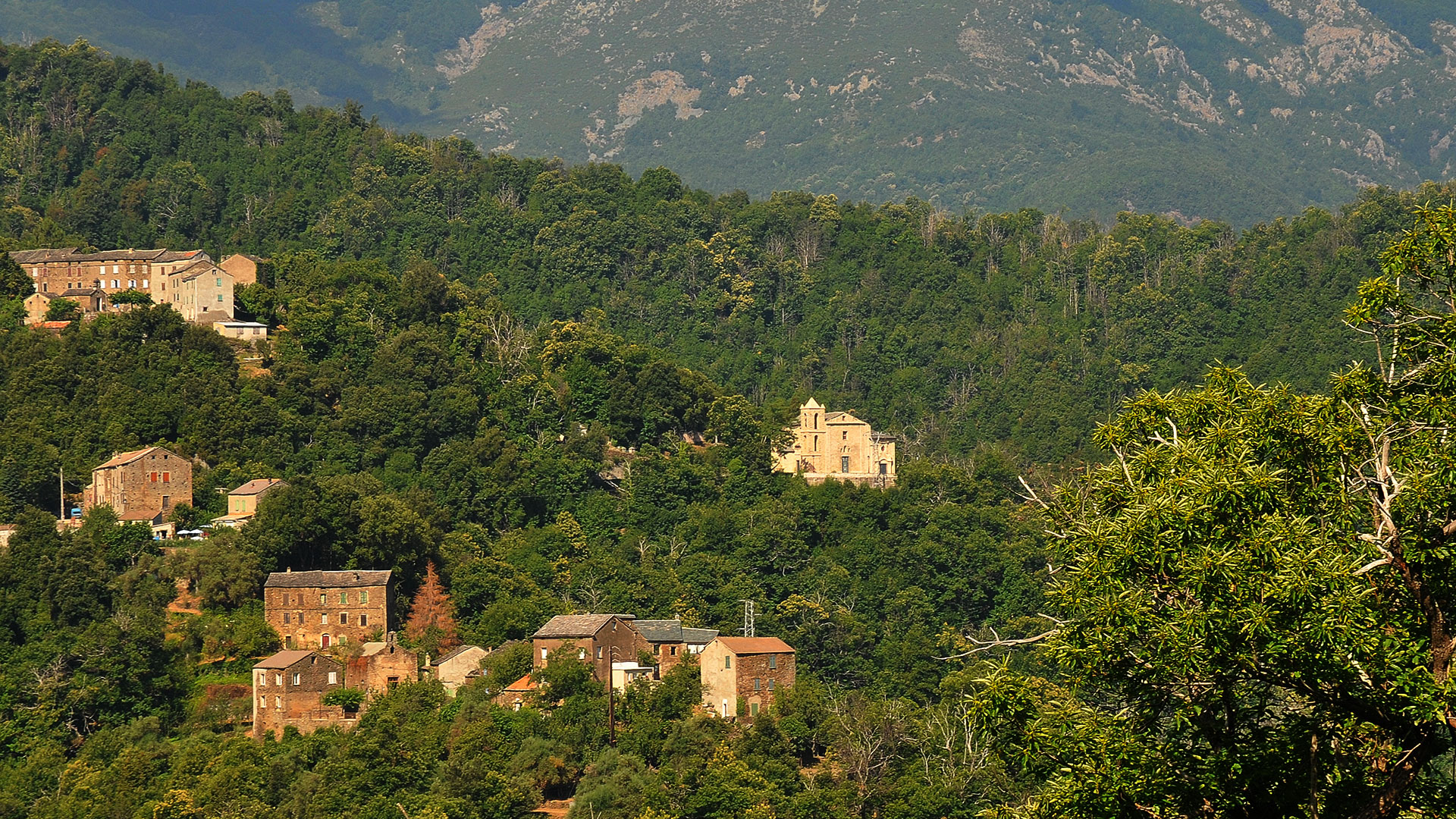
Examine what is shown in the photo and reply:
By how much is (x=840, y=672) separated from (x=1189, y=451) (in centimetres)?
6301

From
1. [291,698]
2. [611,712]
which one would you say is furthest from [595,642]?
[291,698]

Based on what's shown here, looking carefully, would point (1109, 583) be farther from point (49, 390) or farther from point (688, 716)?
point (49, 390)

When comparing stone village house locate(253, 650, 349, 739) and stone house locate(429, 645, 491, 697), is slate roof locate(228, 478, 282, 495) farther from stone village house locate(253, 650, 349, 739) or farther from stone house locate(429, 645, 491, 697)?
stone village house locate(253, 650, 349, 739)

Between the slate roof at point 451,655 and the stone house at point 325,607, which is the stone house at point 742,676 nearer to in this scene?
the slate roof at point 451,655

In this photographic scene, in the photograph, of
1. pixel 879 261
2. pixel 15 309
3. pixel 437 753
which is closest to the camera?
pixel 437 753

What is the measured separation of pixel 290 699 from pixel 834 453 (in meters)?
40.2

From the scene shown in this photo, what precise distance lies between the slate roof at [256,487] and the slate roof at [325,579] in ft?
23.5

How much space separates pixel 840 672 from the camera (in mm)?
83688

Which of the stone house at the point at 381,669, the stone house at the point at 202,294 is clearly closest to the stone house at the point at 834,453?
the stone house at the point at 202,294

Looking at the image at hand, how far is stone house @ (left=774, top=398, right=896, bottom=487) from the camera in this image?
100375 mm

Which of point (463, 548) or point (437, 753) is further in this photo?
point (463, 548)

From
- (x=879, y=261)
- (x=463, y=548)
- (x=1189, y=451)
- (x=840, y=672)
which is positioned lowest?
(x=840, y=672)

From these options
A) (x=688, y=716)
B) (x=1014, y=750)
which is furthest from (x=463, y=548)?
(x=1014, y=750)

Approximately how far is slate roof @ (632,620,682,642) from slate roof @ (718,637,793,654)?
254cm
